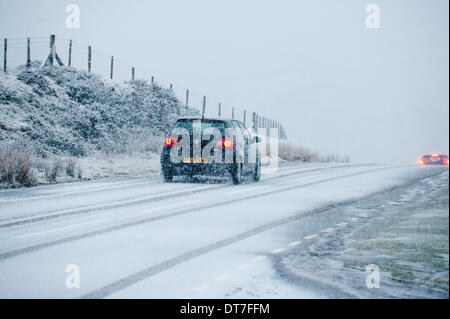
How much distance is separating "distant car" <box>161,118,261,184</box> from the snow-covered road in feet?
1.66

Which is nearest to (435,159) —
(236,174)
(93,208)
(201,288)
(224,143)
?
(236,174)

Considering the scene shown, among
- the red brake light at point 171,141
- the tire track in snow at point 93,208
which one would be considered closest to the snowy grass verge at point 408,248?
the tire track in snow at point 93,208

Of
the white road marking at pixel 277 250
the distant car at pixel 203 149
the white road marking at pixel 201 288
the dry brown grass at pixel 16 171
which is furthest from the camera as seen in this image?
the distant car at pixel 203 149

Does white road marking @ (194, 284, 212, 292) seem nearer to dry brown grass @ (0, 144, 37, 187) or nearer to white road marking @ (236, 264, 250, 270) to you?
white road marking @ (236, 264, 250, 270)

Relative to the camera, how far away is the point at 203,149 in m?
16.0

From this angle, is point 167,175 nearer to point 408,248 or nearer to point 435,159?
point 408,248

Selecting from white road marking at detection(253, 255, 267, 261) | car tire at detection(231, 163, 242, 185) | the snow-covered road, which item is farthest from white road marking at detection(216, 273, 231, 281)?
car tire at detection(231, 163, 242, 185)

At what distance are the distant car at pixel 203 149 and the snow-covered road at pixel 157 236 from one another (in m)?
0.51

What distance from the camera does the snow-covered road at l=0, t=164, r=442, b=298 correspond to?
→ 19.1ft

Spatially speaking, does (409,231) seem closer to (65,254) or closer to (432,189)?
(65,254)

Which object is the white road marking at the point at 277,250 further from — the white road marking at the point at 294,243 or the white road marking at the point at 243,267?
the white road marking at the point at 243,267

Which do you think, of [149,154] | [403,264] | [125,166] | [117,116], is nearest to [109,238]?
[403,264]

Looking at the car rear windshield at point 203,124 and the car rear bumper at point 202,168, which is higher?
the car rear windshield at point 203,124

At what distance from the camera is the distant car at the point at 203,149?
52.7ft
